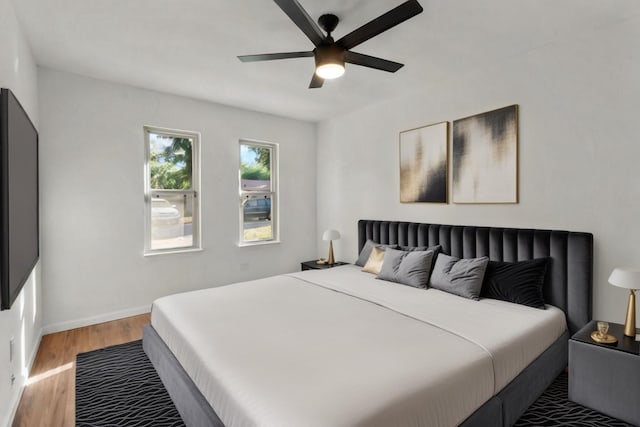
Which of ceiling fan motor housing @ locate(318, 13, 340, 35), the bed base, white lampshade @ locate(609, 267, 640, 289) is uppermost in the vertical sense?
ceiling fan motor housing @ locate(318, 13, 340, 35)

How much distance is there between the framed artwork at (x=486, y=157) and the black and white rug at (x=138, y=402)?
5.28 feet

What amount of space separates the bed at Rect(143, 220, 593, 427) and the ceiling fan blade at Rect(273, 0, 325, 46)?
178cm

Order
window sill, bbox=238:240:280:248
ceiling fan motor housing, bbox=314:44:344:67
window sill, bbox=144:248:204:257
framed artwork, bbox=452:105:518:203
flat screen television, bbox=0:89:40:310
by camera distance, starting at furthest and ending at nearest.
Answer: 1. window sill, bbox=238:240:280:248
2. window sill, bbox=144:248:204:257
3. framed artwork, bbox=452:105:518:203
4. ceiling fan motor housing, bbox=314:44:344:67
5. flat screen television, bbox=0:89:40:310

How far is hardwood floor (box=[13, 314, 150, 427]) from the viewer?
81.0 inches

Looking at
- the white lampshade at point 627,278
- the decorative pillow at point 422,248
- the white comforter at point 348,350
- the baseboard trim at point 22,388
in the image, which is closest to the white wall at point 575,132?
the decorative pillow at point 422,248

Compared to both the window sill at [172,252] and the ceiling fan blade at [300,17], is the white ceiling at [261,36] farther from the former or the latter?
the window sill at [172,252]

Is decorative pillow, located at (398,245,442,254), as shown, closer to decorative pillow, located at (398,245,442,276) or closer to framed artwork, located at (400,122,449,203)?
decorative pillow, located at (398,245,442,276)

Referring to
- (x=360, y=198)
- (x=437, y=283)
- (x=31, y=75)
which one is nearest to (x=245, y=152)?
(x=360, y=198)

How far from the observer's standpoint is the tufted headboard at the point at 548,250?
2.51 m

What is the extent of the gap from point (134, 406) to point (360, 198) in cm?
335

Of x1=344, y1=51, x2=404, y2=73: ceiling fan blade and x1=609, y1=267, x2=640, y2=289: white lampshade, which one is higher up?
x1=344, y1=51, x2=404, y2=73: ceiling fan blade

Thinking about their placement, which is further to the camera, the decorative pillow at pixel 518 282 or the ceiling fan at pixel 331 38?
the decorative pillow at pixel 518 282

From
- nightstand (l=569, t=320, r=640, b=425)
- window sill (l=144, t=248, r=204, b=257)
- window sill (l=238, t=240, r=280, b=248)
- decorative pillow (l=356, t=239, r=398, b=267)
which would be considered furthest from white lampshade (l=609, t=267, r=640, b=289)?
window sill (l=144, t=248, r=204, b=257)

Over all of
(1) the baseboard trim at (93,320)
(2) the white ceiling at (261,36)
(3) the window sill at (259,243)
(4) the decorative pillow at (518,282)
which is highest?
(2) the white ceiling at (261,36)
